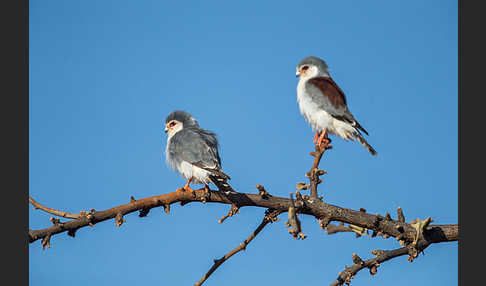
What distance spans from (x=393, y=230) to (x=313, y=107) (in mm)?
3132

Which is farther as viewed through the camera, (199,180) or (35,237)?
(199,180)

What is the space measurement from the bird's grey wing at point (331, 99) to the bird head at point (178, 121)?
85.7 inches

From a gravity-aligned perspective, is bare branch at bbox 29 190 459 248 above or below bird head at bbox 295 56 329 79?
below

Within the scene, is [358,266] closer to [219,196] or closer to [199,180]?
[219,196]

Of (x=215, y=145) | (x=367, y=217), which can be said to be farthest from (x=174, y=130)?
(x=367, y=217)

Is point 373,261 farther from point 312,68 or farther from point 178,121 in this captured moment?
point 178,121

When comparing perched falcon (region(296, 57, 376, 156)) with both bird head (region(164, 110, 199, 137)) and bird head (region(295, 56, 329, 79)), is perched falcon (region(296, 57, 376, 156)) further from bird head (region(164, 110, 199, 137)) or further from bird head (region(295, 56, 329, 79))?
bird head (region(164, 110, 199, 137))

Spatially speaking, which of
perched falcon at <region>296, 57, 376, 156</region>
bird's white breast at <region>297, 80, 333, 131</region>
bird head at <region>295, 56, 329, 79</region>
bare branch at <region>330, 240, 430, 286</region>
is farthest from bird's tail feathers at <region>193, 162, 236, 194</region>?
bird head at <region>295, 56, 329, 79</region>

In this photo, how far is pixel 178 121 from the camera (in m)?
8.35

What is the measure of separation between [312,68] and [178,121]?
2.44 metres

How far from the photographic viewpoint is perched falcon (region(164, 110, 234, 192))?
6812mm

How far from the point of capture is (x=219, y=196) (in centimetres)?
507

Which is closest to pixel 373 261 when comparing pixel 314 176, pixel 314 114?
pixel 314 176

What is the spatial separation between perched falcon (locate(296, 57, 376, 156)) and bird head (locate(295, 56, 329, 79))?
404 millimetres
